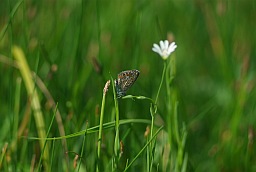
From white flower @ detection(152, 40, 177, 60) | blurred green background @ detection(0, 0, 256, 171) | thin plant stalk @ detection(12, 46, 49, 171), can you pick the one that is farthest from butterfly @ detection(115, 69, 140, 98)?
thin plant stalk @ detection(12, 46, 49, 171)

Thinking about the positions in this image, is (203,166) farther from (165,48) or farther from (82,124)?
(165,48)

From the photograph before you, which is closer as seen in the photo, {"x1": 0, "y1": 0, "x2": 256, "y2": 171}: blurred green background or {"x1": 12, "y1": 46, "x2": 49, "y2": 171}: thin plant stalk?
{"x1": 12, "y1": 46, "x2": 49, "y2": 171}: thin plant stalk

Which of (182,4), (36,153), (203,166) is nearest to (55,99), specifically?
(36,153)

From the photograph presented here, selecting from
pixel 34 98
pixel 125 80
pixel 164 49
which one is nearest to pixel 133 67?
pixel 34 98

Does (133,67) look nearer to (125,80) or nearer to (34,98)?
A: (34,98)

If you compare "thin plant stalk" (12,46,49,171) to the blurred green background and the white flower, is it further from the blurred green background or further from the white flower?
the white flower

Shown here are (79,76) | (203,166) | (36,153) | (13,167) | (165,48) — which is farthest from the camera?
(79,76)
